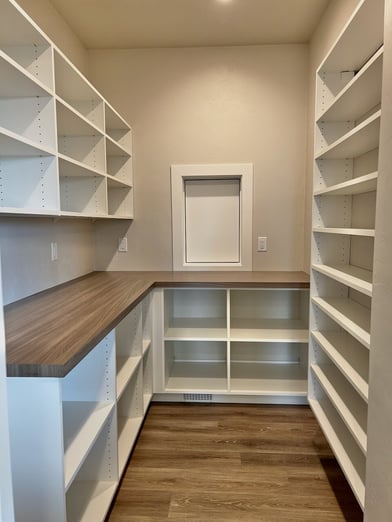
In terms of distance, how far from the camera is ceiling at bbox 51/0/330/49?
224 centimetres

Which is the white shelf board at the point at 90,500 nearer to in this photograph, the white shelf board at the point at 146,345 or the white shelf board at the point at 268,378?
the white shelf board at the point at 146,345

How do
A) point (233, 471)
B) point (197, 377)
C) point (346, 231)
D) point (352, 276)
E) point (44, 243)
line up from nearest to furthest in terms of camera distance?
point (346, 231), point (352, 276), point (233, 471), point (44, 243), point (197, 377)

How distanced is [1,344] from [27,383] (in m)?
0.48

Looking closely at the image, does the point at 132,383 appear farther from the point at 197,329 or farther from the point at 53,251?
the point at 53,251

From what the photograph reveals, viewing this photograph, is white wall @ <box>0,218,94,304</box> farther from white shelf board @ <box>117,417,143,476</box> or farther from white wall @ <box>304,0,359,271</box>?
white wall @ <box>304,0,359,271</box>

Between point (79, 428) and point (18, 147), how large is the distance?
1165 millimetres

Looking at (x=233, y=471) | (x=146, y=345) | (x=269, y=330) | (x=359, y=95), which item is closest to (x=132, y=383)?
(x=146, y=345)

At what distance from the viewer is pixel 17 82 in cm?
139

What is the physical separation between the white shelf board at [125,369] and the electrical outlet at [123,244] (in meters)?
1.18

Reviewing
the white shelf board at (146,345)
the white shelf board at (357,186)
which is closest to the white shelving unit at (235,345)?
the white shelf board at (146,345)

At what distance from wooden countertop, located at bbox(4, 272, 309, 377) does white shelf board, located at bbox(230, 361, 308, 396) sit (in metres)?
0.78

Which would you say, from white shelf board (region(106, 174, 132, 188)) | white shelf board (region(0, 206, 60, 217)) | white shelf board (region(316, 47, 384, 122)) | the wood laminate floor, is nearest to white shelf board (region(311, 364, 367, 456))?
the wood laminate floor

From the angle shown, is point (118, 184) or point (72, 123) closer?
point (72, 123)

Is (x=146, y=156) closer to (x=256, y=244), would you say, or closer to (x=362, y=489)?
(x=256, y=244)
